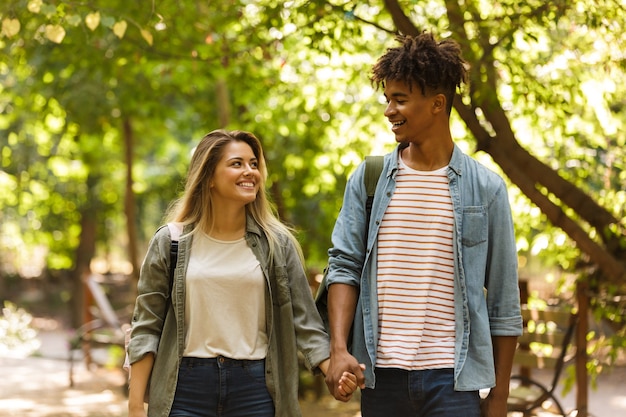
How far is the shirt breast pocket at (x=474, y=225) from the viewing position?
342 cm

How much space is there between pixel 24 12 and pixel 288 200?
4.32 m

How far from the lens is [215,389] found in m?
3.59

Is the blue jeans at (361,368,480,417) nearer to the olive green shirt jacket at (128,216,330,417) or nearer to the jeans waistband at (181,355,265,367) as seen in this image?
the olive green shirt jacket at (128,216,330,417)

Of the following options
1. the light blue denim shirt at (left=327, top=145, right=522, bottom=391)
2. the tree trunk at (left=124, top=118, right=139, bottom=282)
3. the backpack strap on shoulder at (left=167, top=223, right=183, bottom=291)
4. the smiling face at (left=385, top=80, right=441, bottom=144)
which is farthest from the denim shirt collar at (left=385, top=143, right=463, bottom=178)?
the tree trunk at (left=124, top=118, right=139, bottom=282)

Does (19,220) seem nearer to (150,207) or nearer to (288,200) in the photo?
(150,207)

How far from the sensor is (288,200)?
10633 millimetres

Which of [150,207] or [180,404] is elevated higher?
[150,207]

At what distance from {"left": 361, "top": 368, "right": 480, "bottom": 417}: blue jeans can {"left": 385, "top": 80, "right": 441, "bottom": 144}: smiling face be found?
2.83 feet

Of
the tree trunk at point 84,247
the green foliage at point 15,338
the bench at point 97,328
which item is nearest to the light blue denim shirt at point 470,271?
the bench at point 97,328

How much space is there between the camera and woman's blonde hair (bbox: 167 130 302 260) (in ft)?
12.7

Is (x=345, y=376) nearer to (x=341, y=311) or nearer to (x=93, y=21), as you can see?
(x=341, y=311)

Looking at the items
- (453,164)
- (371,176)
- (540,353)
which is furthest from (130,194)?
(453,164)

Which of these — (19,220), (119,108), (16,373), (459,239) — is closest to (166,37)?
(119,108)

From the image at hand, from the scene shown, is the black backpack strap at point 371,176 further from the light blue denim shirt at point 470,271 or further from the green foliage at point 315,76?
the green foliage at point 315,76
